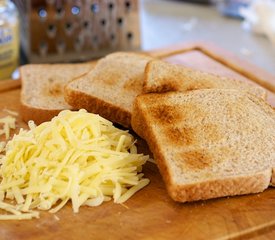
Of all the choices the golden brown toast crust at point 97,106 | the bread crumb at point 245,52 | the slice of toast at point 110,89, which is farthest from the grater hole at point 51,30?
the bread crumb at point 245,52

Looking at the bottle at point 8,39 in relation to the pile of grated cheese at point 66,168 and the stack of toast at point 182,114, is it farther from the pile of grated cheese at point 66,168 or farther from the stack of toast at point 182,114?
the pile of grated cheese at point 66,168

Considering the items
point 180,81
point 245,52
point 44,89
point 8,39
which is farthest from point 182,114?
point 245,52

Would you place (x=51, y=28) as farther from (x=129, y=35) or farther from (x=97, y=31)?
(x=129, y=35)

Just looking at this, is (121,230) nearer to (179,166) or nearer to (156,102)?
(179,166)

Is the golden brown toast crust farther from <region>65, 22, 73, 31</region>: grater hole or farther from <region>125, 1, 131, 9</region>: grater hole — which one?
<region>125, 1, 131, 9</region>: grater hole

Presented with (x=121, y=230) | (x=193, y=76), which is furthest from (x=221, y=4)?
(x=121, y=230)

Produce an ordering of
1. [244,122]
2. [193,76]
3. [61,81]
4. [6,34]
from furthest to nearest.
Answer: [6,34], [61,81], [193,76], [244,122]
